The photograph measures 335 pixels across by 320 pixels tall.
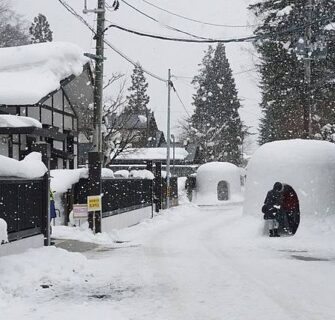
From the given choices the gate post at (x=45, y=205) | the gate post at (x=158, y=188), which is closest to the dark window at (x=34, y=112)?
the gate post at (x=158, y=188)

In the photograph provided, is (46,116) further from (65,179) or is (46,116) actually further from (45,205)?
(45,205)

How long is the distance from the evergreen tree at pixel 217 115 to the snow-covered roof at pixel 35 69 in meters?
31.6

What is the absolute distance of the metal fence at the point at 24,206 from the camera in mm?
9586

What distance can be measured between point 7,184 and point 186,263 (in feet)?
12.6

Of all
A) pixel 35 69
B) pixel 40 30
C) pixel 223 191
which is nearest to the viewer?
pixel 35 69

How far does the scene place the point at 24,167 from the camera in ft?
34.4

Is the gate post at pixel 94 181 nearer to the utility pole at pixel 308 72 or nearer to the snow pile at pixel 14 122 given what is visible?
the snow pile at pixel 14 122

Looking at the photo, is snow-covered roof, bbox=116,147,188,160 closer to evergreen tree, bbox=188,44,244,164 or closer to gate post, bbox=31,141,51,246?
evergreen tree, bbox=188,44,244,164

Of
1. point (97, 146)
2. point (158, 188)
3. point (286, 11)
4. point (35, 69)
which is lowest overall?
point (158, 188)

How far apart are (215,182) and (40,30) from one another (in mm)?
30684

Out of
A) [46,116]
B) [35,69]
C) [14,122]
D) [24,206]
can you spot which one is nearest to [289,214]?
[24,206]

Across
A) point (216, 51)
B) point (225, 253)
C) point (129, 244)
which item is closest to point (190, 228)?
point (129, 244)

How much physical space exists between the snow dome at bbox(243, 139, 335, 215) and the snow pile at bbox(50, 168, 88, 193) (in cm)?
656

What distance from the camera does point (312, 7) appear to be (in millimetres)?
25109
